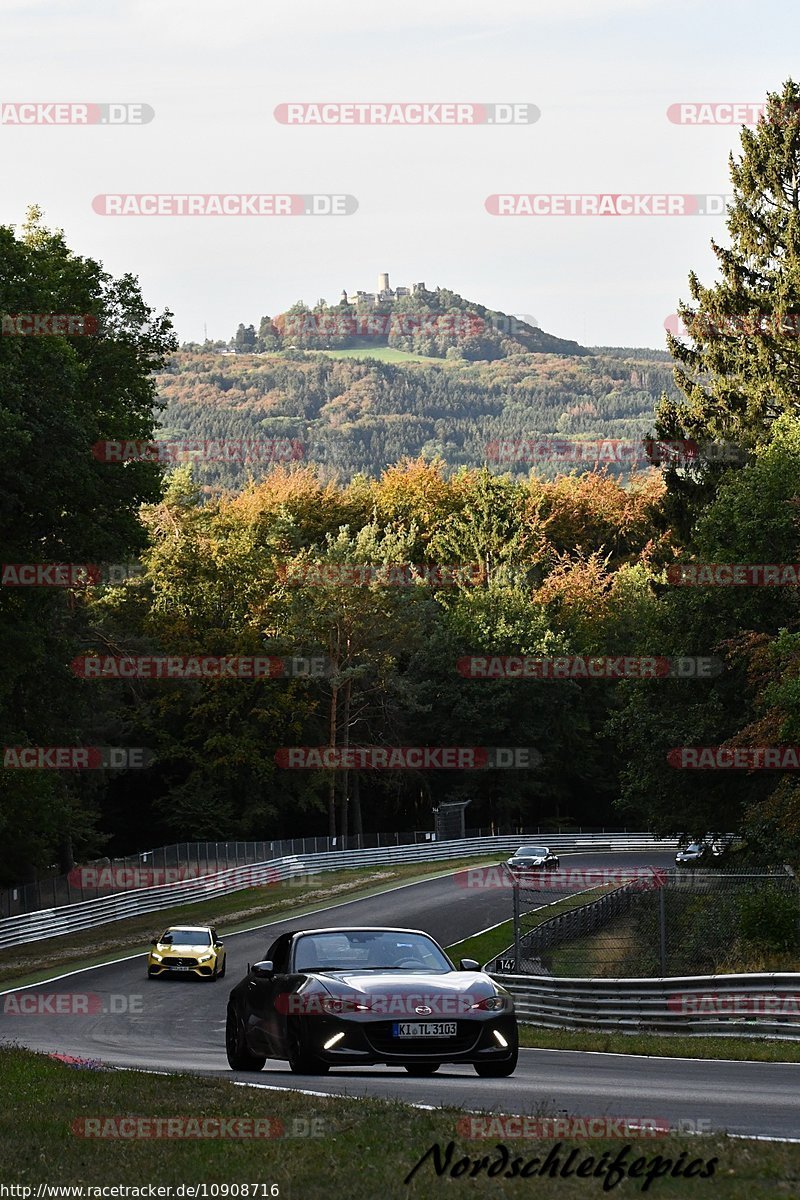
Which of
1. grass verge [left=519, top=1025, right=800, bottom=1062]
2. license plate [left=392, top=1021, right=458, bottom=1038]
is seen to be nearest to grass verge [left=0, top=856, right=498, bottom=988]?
grass verge [left=519, top=1025, right=800, bottom=1062]

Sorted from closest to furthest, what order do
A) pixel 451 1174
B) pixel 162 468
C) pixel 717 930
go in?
pixel 451 1174 < pixel 717 930 < pixel 162 468

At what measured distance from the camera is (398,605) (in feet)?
282

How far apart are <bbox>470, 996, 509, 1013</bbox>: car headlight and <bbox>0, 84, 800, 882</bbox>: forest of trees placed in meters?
20.4

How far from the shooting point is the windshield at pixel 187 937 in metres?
38.1

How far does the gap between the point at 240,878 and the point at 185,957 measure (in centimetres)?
2499

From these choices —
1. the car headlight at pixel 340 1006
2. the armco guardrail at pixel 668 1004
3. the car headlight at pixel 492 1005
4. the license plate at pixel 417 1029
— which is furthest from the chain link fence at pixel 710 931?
the car headlight at pixel 340 1006

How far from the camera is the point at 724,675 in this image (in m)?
43.6

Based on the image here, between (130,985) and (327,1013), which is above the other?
(327,1013)

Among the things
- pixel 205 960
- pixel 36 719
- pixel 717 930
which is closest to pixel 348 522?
pixel 36 719

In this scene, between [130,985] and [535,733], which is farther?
[535,733]

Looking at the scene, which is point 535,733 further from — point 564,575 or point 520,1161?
point 520,1161

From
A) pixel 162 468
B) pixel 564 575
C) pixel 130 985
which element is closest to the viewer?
pixel 130 985

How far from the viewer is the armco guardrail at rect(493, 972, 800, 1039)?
18031mm

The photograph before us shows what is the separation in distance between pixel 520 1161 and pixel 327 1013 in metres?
4.93
